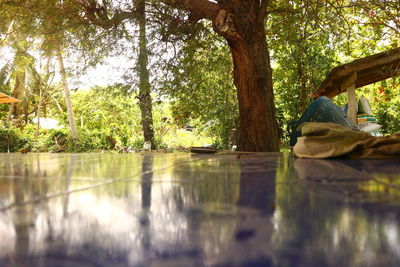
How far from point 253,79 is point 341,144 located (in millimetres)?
2955

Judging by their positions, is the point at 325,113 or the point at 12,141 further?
the point at 12,141

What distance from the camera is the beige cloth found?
6.33 ft

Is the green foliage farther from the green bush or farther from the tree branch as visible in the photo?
the green bush

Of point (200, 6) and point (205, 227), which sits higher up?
point (200, 6)

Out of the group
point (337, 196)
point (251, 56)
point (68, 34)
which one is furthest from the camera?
point (68, 34)

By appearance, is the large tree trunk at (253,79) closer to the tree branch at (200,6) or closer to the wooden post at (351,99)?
the tree branch at (200,6)

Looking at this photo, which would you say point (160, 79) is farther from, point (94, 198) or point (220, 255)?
point (220, 255)

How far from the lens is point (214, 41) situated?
640 centimetres

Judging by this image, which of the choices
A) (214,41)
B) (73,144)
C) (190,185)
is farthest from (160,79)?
(73,144)

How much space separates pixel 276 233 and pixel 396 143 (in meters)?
1.82

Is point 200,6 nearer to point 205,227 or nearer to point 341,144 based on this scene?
point 341,144

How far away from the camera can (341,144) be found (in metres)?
2.04

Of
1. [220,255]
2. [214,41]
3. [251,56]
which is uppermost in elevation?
[214,41]

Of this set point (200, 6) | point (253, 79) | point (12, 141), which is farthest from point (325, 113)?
point (12, 141)
